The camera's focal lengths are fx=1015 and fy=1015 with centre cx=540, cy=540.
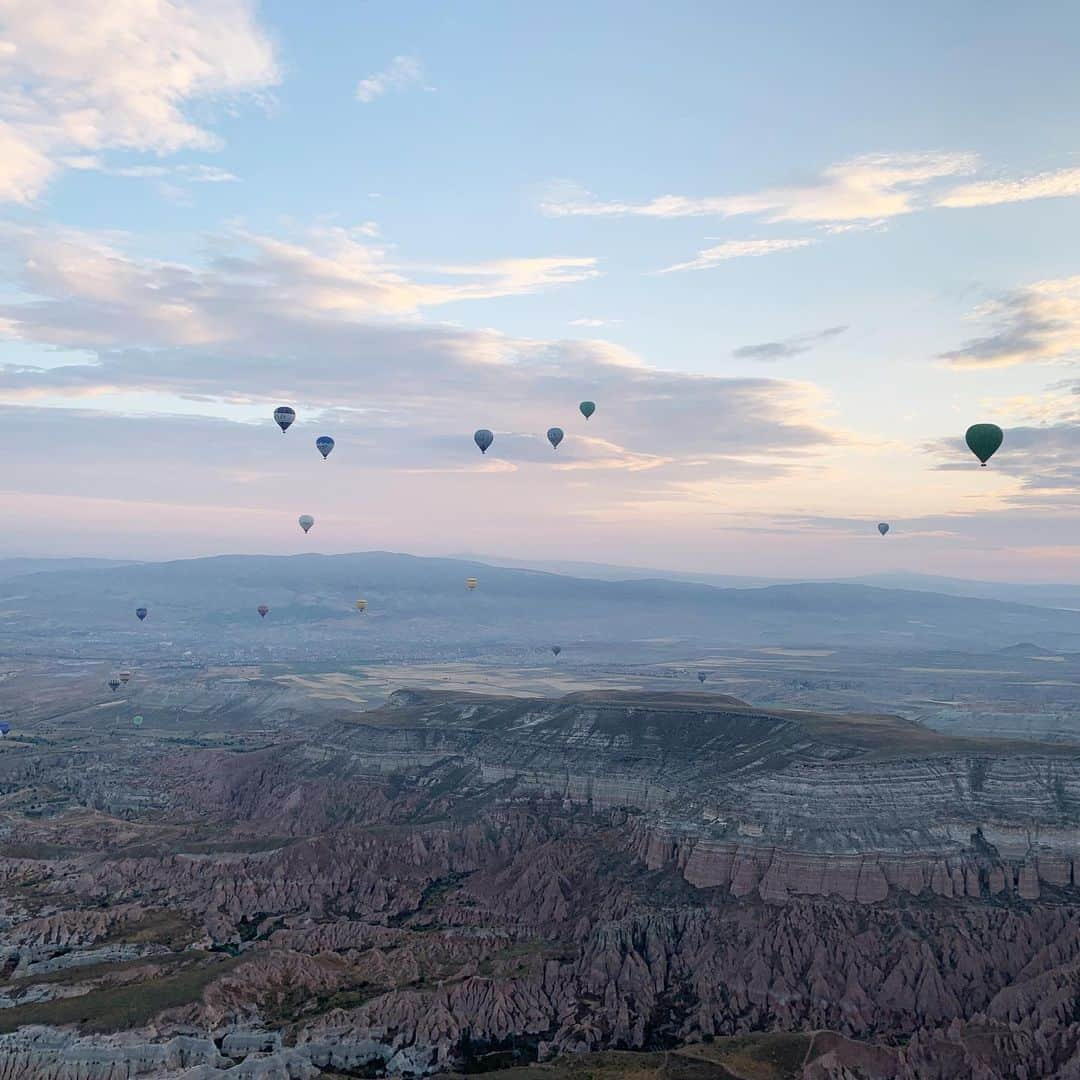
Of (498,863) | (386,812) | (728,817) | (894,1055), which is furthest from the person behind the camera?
(386,812)

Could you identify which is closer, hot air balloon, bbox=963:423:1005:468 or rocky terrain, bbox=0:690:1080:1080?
rocky terrain, bbox=0:690:1080:1080

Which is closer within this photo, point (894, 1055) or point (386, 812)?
point (894, 1055)

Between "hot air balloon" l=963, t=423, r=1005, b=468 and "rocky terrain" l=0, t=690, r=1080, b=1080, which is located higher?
"hot air balloon" l=963, t=423, r=1005, b=468

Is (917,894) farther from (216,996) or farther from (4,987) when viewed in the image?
(4,987)

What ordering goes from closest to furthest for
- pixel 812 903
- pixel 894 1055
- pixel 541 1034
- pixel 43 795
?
pixel 894 1055 → pixel 541 1034 → pixel 812 903 → pixel 43 795

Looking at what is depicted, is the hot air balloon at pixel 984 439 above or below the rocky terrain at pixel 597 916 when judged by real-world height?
above

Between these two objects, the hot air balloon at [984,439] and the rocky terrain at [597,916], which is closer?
the rocky terrain at [597,916]

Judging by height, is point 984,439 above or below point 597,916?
above

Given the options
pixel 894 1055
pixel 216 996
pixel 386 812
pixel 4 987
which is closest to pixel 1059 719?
pixel 386 812
